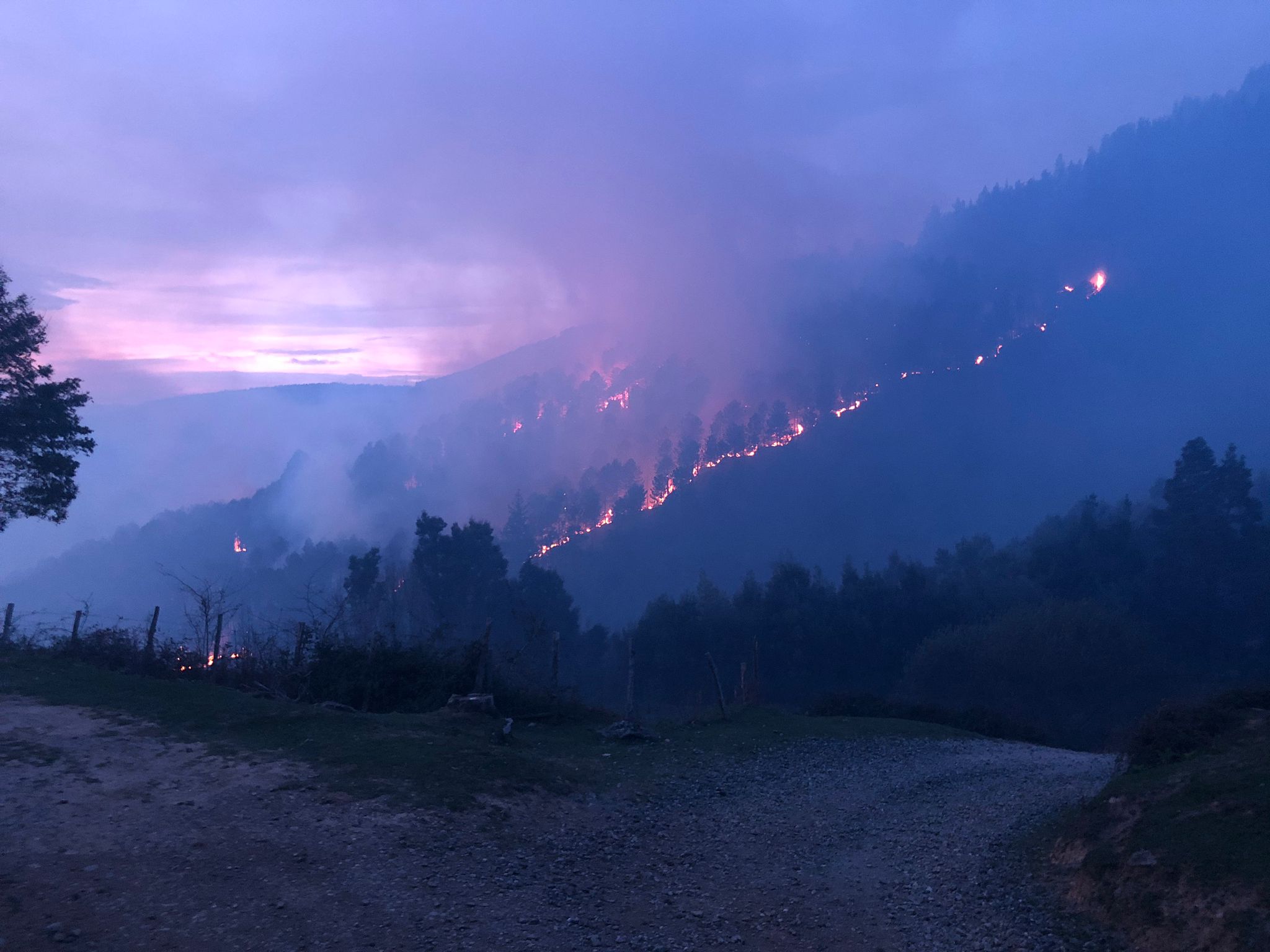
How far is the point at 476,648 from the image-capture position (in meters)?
17.8

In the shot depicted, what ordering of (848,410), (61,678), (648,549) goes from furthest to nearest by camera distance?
(848,410)
(648,549)
(61,678)

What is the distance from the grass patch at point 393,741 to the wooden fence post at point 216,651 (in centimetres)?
152

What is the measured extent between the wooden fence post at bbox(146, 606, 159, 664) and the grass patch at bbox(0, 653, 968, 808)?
1473 millimetres

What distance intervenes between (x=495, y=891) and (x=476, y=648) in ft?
35.1

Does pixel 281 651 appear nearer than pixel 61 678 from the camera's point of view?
No

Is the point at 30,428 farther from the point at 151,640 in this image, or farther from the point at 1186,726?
the point at 1186,726

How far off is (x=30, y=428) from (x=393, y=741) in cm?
1407

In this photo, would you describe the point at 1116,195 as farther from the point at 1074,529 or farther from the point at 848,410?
the point at 1074,529

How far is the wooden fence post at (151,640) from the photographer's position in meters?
16.5

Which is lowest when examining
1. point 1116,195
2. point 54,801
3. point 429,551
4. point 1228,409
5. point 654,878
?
point 654,878

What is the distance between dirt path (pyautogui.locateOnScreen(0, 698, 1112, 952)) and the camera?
620cm

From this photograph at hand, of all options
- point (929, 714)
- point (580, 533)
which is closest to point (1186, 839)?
point (929, 714)

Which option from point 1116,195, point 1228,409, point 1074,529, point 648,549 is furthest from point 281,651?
point 1116,195

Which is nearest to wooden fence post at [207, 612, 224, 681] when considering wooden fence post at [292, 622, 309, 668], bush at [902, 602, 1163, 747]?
wooden fence post at [292, 622, 309, 668]
